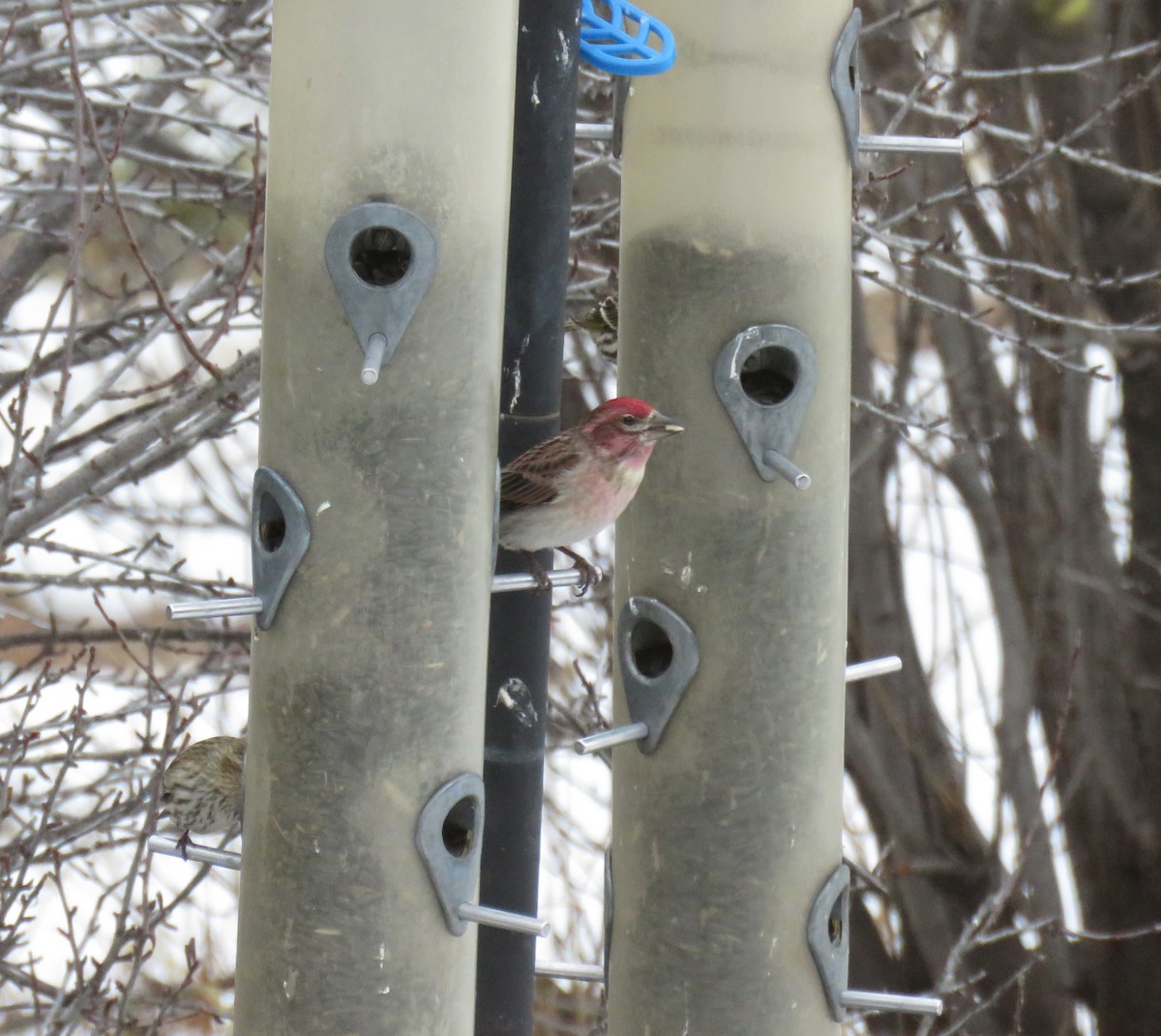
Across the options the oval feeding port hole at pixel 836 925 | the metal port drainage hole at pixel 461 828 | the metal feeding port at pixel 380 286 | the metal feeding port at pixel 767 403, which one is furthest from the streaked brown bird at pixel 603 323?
the metal port drainage hole at pixel 461 828

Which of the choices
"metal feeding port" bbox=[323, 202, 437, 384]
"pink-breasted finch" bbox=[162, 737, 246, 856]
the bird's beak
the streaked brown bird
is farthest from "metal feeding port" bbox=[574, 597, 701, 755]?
the streaked brown bird

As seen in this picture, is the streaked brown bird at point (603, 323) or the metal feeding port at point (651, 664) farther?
the streaked brown bird at point (603, 323)

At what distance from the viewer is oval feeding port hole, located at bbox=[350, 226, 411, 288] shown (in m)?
3.79

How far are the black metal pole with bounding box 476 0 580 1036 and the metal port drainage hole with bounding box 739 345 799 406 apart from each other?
20.1 inches

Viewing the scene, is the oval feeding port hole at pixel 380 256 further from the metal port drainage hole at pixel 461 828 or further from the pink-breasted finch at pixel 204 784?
the pink-breasted finch at pixel 204 784

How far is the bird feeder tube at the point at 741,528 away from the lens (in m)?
4.37

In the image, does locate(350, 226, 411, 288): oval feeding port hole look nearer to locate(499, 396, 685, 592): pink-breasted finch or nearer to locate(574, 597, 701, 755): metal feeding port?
locate(499, 396, 685, 592): pink-breasted finch

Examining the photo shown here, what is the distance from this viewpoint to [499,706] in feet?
13.8

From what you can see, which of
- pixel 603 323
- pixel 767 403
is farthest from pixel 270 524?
pixel 603 323

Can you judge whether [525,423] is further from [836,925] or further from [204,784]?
[204,784]

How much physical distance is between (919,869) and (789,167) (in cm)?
597

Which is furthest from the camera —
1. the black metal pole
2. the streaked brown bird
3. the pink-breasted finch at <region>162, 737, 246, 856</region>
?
the streaked brown bird

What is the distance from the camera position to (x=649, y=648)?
4535mm

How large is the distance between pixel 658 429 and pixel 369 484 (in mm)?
891
